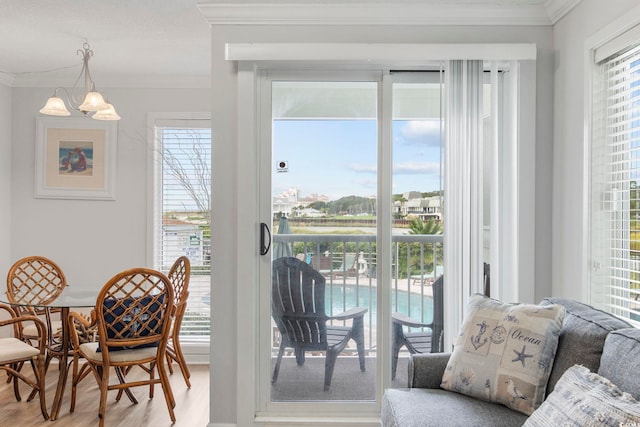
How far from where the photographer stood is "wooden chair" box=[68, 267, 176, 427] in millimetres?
3064

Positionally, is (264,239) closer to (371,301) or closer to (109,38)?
(371,301)

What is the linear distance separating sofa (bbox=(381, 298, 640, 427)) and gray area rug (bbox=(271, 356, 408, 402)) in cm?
78

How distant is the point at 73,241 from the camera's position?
15.1 ft

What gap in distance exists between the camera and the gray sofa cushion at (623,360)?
5.22 feet

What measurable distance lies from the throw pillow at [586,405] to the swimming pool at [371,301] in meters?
1.34

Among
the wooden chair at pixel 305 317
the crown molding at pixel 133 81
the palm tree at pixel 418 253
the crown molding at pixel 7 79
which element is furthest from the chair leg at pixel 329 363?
Result: the crown molding at pixel 7 79

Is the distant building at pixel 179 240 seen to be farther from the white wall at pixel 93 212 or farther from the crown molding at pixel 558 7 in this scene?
the crown molding at pixel 558 7

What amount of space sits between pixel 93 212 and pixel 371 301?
115 inches

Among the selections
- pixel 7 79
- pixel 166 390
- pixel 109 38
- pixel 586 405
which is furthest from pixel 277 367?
pixel 7 79

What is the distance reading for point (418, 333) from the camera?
302 cm

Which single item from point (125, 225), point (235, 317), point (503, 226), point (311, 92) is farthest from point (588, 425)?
point (125, 225)

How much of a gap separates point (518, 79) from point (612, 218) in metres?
0.97

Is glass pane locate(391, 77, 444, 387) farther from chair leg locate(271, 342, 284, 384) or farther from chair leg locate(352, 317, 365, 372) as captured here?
chair leg locate(271, 342, 284, 384)

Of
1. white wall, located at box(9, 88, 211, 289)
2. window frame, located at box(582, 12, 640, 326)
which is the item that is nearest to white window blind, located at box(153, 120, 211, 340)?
white wall, located at box(9, 88, 211, 289)
